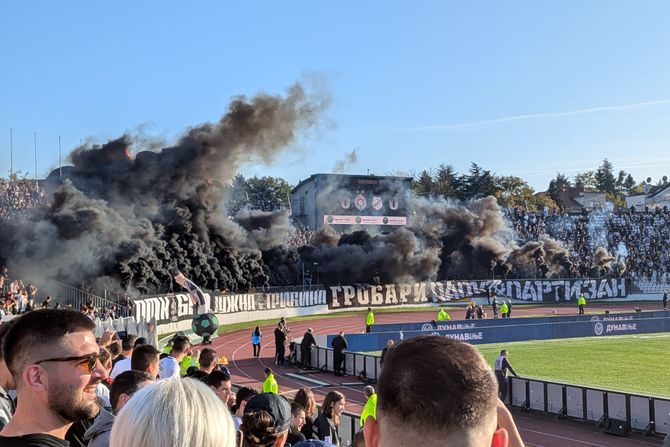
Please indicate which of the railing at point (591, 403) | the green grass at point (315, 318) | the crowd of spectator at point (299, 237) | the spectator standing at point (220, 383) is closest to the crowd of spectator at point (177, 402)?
the spectator standing at point (220, 383)

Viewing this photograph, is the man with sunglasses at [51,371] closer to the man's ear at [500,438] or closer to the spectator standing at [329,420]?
the man's ear at [500,438]

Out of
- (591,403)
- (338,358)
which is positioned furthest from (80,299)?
(591,403)

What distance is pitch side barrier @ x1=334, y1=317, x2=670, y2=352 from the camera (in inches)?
1169

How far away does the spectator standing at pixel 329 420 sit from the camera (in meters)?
8.43

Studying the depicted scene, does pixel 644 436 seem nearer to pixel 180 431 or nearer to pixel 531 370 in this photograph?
pixel 531 370

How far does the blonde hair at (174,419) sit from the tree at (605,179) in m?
169

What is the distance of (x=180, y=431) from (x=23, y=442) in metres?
1.18

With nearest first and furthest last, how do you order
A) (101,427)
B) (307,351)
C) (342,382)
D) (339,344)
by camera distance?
(101,427) < (342,382) < (339,344) < (307,351)

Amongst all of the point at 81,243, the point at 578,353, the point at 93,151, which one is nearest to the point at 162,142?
the point at 93,151

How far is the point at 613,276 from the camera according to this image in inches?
2773

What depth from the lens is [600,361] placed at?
28.4 meters

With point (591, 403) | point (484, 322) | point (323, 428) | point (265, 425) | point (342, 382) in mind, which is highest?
point (265, 425)

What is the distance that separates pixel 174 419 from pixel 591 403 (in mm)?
17808

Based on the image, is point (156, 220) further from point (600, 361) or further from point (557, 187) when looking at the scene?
point (557, 187)
